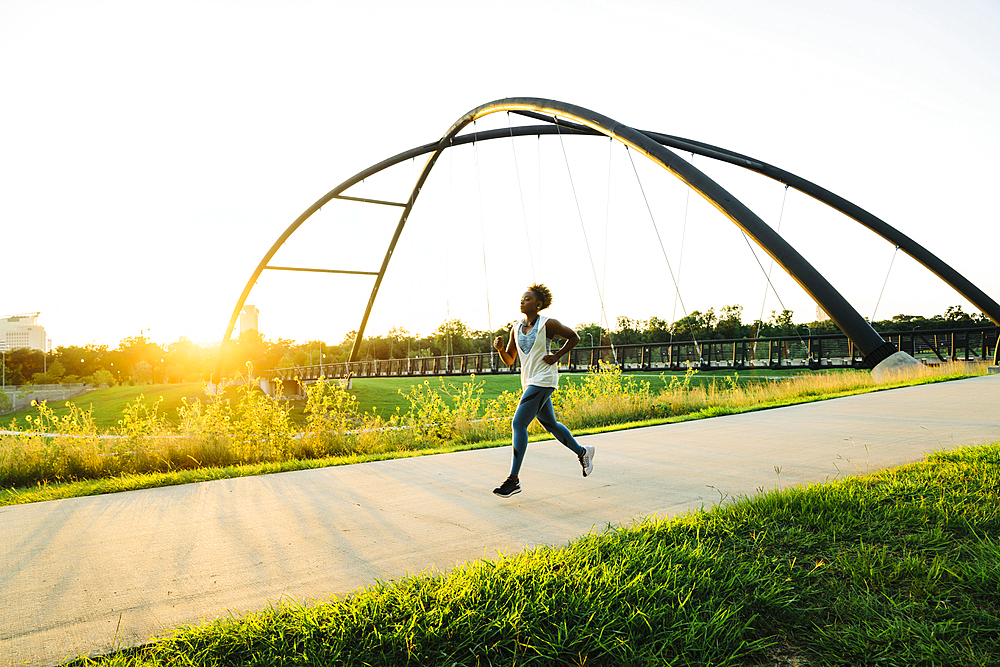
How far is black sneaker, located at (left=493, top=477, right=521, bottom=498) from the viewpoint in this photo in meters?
4.41

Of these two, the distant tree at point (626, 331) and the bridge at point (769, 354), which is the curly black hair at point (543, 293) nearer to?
the bridge at point (769, 354)

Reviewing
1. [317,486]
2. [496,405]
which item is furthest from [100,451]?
[496,405]

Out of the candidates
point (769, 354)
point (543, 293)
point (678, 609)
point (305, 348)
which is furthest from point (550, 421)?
point (305, 348)

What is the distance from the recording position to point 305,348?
67.4 metres

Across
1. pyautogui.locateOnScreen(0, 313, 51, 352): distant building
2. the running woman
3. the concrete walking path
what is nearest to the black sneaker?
the running woman

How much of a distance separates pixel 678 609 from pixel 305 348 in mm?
69086

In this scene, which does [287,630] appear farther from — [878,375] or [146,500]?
[878,375]

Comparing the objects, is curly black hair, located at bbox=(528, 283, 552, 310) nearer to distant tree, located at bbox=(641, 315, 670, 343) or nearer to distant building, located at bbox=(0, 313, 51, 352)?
distant tree, located at bbox=(641, 315, 670, 343)

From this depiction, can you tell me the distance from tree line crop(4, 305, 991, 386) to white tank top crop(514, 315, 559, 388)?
18.5 meters

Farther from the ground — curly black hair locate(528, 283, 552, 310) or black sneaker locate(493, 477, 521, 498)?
curly black hair locate(528, 283, 552, 310)

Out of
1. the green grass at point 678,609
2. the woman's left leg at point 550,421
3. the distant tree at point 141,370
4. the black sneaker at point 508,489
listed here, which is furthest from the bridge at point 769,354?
the distant tree at point 141,370

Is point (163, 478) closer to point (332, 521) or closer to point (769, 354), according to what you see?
point (332, 521)

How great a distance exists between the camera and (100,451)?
24.6 feet

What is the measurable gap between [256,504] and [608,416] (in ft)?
23.7
